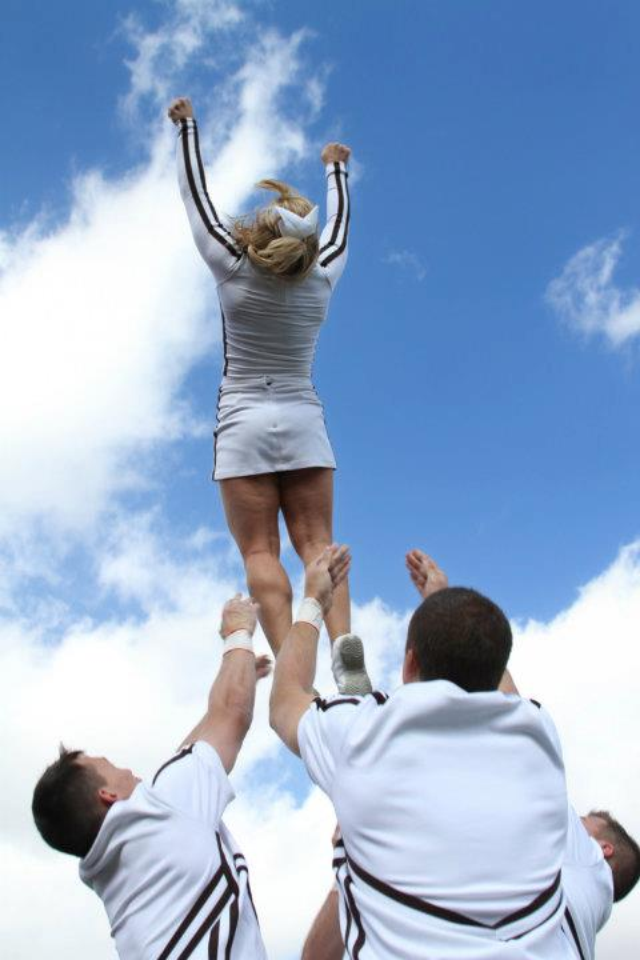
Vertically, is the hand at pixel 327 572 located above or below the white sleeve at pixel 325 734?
above

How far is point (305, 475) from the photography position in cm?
657

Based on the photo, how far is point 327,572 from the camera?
15.3ft

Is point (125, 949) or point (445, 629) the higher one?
point (445, 629)

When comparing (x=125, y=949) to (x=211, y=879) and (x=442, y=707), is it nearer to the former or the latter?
(x=211, y=879)

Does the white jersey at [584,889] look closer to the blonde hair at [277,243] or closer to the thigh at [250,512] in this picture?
the thigh at [250,512]

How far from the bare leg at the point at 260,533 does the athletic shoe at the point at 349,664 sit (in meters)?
0.65

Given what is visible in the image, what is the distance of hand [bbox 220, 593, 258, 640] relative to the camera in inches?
197

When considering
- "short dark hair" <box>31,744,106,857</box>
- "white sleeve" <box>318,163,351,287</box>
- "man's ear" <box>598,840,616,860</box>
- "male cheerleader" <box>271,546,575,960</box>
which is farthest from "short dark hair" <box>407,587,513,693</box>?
"white sleeve" <box>318,163,351,287</box>

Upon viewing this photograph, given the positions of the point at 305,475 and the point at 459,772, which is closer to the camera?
the point at 459,772

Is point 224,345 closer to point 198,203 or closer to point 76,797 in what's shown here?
point 198,203

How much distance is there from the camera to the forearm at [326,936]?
4177 mm

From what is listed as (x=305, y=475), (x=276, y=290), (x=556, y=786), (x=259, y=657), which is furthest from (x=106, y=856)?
(x=276, y=290)

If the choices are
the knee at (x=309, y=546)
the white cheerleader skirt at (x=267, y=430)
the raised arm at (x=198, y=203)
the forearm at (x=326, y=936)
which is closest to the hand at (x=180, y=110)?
the raised arm at (x=198, y=203)

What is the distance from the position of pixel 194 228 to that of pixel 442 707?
14.4ft
